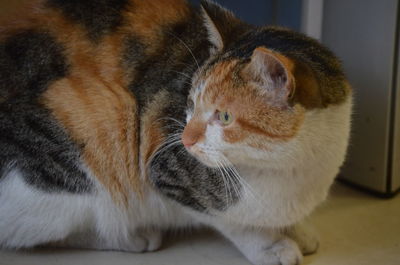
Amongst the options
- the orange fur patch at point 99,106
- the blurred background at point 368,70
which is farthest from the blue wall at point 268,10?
the orange fur patch at point 99,106

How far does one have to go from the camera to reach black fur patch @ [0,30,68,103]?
4.83 ft

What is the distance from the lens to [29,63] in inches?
58.5

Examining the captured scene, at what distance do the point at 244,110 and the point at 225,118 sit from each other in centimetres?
5

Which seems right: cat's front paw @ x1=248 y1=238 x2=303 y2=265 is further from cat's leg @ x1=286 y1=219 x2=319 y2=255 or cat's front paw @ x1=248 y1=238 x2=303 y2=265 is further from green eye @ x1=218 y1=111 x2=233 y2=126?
green eye @ x1=218 y1=111 x2=233 y2=126

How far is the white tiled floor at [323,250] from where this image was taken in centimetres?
158

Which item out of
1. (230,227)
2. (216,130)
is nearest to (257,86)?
(216,130)

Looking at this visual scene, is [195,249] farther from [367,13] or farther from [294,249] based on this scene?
[367,13]

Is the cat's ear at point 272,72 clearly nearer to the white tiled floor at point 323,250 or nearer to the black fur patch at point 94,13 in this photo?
the black fur patch at point 94,13

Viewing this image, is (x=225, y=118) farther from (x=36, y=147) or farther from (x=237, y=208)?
(x=36, y=147)

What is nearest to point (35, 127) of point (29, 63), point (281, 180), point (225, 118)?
point (29, 63)

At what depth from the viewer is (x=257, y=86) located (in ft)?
4.00

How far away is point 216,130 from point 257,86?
0.45ft

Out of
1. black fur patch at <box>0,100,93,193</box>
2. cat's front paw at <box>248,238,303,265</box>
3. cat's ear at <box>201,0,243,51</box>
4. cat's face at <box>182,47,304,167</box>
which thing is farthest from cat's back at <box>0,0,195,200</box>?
cat's front paw at <box>248,238,303,265</box>

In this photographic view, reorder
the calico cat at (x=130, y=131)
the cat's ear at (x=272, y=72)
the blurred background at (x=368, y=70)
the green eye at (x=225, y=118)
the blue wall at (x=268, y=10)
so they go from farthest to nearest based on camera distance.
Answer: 1. the blue wall at (x=268, y=10)
2. the blurred background at (x=368, y=70)
3. the calico cat at (x=130, y=131)
4. the green eye at (x=225, y=118)
5. the cat's ear at (x=272, y=72)
